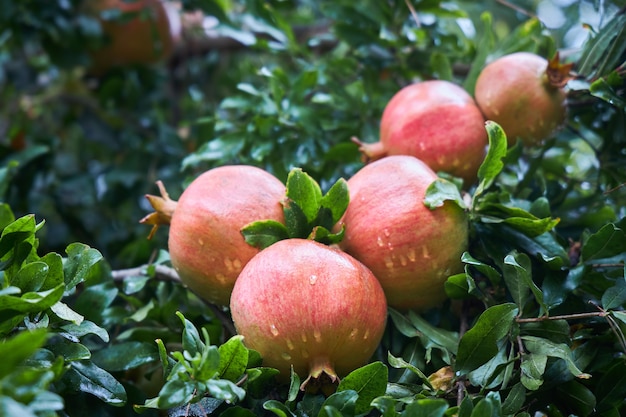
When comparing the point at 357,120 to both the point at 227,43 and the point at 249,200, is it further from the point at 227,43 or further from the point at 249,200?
the point at 227,43

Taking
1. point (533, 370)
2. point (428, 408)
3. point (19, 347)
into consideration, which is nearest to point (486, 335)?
point (533, 370)

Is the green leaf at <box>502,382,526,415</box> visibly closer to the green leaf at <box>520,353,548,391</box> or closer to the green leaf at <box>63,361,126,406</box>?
the green leaf at <box>520,353,548,391</box>

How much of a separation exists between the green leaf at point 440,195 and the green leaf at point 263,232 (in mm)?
186

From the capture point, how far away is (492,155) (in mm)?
852

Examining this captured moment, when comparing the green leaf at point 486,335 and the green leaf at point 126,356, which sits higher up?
the green leaf at point 486,335

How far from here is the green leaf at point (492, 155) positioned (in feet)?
2.73

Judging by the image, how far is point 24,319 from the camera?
718mm

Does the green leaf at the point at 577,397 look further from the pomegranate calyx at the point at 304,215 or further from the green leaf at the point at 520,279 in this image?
the pomegranate calyx at the point at 304,215

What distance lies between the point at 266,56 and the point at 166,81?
1.21 feet

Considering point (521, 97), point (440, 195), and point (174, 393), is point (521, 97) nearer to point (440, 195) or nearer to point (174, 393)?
point (440, 195)

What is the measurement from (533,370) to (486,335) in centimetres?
6

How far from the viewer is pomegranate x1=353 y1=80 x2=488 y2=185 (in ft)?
3.09

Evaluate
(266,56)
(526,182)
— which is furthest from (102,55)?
(526,182)

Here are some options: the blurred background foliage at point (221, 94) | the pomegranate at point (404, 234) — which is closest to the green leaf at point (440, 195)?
the pomegranate at point (404, 234)
